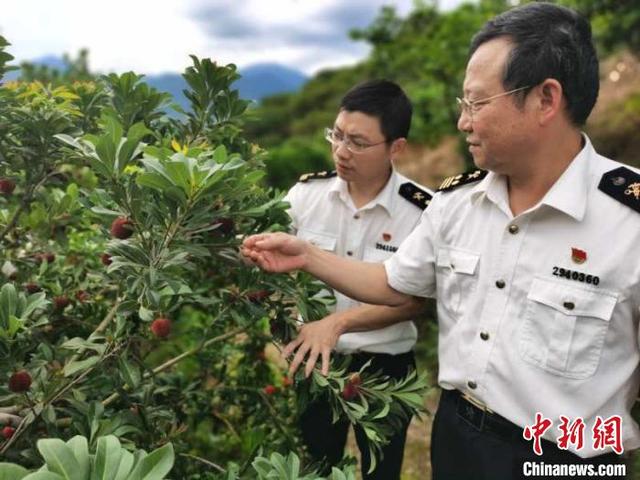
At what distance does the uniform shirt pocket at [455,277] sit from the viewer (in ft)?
5.12

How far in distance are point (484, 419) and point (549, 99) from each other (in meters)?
0.75

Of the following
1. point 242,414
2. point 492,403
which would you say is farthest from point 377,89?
point 242,414

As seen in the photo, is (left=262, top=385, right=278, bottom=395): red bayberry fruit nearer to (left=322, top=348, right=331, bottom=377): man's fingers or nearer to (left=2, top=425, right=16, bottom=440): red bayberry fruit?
(left=322, top=348, right=331, bottom=377): man's fingers

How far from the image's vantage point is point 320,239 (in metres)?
2.22

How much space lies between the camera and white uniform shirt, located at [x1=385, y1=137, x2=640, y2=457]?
1380 millimetres

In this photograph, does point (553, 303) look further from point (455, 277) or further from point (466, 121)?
point (466, 121)

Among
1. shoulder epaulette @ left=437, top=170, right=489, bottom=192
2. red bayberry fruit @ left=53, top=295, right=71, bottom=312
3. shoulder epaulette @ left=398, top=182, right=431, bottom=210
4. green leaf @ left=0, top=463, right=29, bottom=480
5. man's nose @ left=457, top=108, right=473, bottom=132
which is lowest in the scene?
green leaf @ left=0, top=463, right=29, bottom=480

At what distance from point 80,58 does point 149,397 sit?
7.67 metres

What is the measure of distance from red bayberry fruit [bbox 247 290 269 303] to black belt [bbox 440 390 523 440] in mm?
557

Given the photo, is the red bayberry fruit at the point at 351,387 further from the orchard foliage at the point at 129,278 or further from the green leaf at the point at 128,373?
the green leaf at the point at 128,373

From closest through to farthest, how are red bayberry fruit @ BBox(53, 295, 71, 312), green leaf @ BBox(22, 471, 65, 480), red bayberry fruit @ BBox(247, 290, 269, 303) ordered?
1. green leaf @ BBox(22, 471, 65, 480)
2. red bayberry fruit @ BBox(247, 290, 269, 303)
3. red bayberry fruit @ BBox(53, 295, 71, 312)

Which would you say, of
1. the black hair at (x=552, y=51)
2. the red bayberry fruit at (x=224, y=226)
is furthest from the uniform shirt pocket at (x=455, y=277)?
the red bayberry fruit at (x=224, y=226)

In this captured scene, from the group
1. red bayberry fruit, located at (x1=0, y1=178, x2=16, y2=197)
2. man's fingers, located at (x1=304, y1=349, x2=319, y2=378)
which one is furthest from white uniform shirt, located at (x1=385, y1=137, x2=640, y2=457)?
red bayberry fruit, located at (x1=0, y1=178, x2=16, y2=197)

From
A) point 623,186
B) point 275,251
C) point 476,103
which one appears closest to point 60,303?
point 275,251
